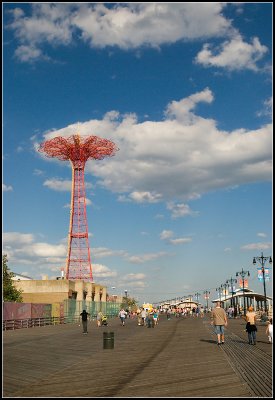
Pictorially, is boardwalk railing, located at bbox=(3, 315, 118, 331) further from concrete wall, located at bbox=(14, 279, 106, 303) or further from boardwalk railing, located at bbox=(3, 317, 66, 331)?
concrete wall, located at bbox=(14, 279, 106, 303)

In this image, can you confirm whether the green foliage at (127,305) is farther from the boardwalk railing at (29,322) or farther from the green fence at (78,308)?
the boardwalk railing at (29,322)

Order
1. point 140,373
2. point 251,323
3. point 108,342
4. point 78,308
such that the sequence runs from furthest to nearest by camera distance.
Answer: point 78,308, point 251,323, point 108,342, point 140,373

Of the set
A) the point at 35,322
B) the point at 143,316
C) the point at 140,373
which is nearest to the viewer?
the point at 140,373

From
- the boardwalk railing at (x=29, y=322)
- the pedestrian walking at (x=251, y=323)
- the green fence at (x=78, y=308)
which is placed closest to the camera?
the pedestrian walking at (x=251, y=323)

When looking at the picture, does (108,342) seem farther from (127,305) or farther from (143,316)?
(127,305)

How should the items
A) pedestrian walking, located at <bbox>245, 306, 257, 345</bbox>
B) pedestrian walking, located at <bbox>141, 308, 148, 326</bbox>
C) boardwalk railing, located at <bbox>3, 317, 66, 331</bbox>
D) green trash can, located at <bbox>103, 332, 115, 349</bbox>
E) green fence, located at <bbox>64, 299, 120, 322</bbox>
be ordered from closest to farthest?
green trash can, located at <bbox>103, 332, 115, 349</bbox> < pedestrian walking, located at <bbox>245, 306, 257, 345</bbox> < boardwalk railing, located at <bbox>3, 317, 66, 331</bbox> < pedestrian walking, located at <bbox>141, 308, 148, 326</bbox> < green fence, located at <bbox>64, 299, 120, 322</bbox>

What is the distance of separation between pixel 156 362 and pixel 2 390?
5.75 m

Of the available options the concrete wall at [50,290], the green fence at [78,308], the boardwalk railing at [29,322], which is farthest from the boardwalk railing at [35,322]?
the concrete wall at [50,290]

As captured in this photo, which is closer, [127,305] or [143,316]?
[143,316]

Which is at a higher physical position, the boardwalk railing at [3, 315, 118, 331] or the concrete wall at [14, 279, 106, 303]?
the concrete wall at [14, 279, 106, 303]

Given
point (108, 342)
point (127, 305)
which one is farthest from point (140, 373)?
point (127, 305)

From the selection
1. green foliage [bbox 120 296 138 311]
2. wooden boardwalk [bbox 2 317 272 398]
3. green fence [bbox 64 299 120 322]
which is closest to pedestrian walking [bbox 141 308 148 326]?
green fence [bbox 64 299 120 322]

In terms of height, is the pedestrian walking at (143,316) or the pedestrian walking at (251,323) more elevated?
the pedestrian walking at (251,323)

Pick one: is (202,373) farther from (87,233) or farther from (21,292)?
(87,233)
